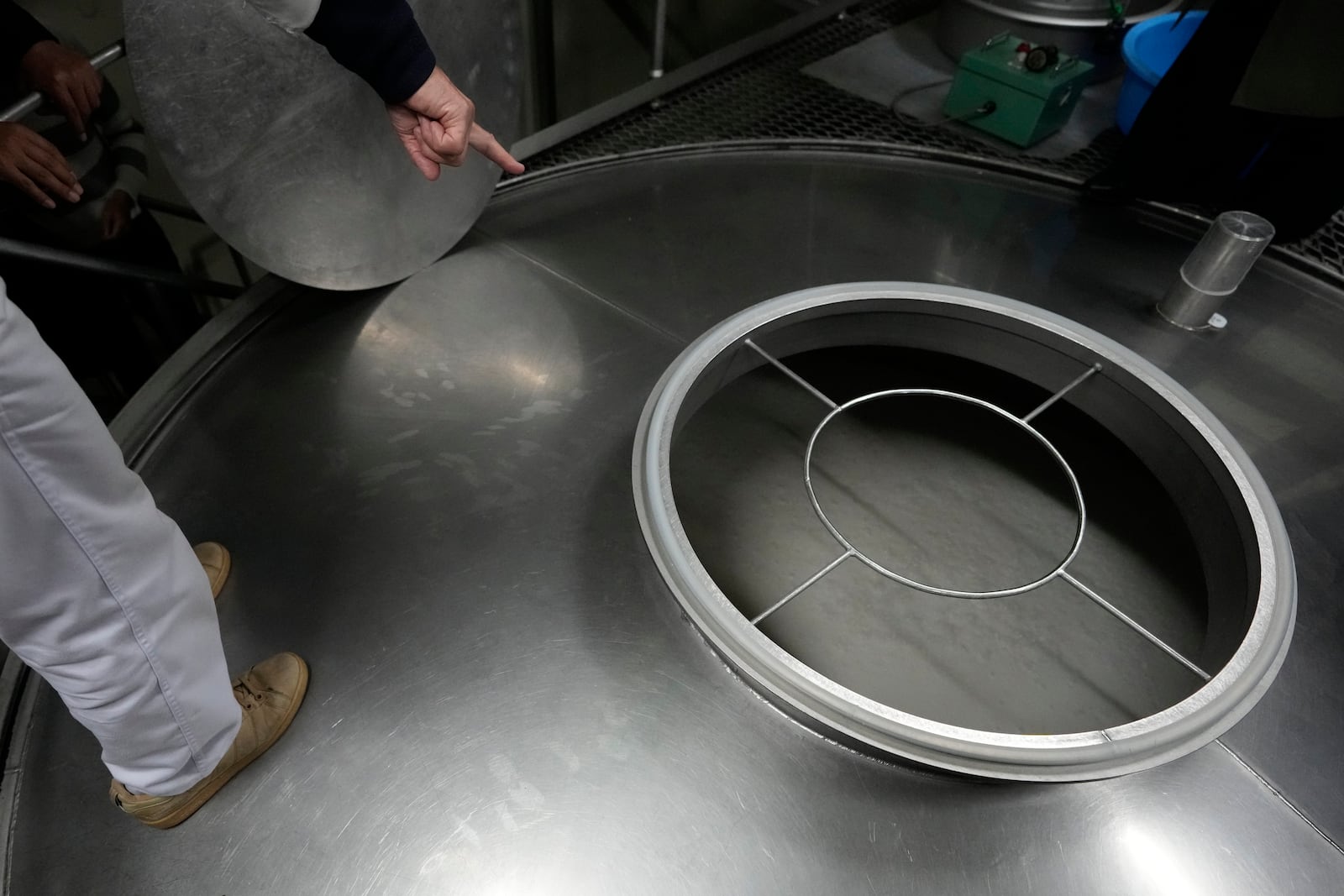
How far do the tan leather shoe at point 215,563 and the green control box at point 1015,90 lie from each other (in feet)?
5.44

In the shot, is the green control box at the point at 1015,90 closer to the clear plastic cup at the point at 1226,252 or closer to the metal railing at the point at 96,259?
the clear plastic cup at the point at 1226,252

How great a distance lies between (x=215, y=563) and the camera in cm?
93

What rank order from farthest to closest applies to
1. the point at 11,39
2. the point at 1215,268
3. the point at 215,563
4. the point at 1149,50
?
the point at 1149,50 → the point at 1215,268 → the point at 11,39 → the point at 215,563

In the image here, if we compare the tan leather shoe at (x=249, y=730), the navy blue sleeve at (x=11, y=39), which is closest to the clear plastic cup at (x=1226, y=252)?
the tan leather shoe at (x=249, y=730)

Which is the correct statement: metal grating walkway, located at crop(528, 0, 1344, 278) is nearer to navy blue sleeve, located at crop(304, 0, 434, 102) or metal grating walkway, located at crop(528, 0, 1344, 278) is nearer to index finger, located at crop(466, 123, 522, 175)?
index finger, located at crop(466, 123, 522, 175)

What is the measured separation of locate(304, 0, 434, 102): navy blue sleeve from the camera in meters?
0.93

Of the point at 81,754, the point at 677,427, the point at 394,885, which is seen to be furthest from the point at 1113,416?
the point at 81,754

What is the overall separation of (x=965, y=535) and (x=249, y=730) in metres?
1.21

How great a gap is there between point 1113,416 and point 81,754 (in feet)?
4.78

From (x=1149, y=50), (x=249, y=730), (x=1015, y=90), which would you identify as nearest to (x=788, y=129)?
(x=1015, y=90)

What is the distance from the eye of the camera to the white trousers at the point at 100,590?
1.82 feet

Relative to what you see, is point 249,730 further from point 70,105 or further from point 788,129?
point 788,129

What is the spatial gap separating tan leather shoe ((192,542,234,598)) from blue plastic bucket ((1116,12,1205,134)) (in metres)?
1.79

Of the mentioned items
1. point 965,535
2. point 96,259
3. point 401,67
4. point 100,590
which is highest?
point 401,67
